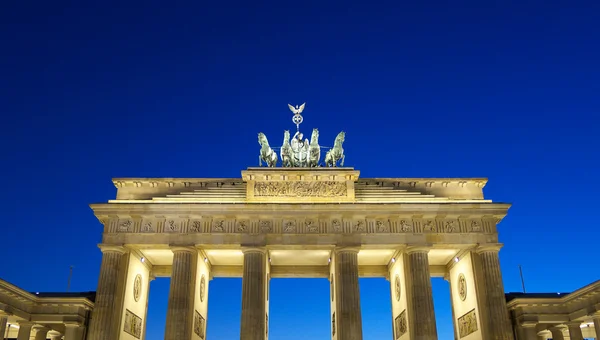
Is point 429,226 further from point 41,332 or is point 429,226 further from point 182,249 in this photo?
point 41,332

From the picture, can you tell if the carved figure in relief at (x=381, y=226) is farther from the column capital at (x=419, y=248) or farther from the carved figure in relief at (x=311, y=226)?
the carved figure in relief at (x=311, y=226)

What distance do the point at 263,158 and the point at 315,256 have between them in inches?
352

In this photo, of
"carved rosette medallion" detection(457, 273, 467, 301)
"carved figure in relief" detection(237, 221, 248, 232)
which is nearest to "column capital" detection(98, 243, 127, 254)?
"carved figure in relief" detection(237, 221, 248, 232)

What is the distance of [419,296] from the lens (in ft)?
118

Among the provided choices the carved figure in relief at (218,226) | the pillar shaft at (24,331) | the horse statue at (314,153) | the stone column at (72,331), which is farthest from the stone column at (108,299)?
the horse statue at (314,153)

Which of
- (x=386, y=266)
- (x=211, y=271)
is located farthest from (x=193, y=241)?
(x=386, y=266)

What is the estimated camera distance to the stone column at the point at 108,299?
113ft

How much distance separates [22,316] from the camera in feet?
111

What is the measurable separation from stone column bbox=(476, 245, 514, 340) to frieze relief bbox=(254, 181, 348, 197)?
1110 centimetres

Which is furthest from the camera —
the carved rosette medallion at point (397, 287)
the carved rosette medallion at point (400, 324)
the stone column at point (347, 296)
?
the carved rosette medallion at point (397, 287)

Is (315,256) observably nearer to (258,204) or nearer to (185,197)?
(258,204)

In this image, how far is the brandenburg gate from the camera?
35.5 meters

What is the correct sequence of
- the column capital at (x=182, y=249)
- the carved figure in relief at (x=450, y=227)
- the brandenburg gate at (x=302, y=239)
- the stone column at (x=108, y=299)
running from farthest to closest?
1. the carved figure in relief at (x=450, y=227)
2. the column capital at (x=182, y=249)
3. the brandenburg gate at (x=302, y=239)
4. the stone column at (x=108, y=299)

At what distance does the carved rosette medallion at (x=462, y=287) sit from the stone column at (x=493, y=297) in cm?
312
